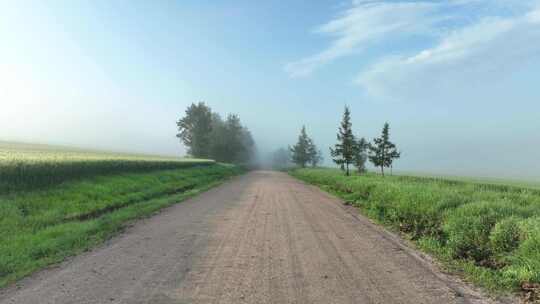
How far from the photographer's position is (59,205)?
1300 cm

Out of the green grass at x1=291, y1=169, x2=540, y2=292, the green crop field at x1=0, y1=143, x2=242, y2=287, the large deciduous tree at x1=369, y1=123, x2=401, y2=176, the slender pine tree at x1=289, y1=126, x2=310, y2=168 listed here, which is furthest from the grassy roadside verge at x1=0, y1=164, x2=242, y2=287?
the slender pine tree at x1=289, y1=126, x2=310, y2=168

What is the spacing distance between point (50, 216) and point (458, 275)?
1322 centimetres

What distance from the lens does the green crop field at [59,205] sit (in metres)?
7.66

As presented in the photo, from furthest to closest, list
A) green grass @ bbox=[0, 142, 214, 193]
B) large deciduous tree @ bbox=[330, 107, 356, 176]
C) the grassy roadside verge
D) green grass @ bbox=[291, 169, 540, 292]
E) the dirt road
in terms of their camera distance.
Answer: large deciduous tree @ bbox=[330, 107, 356, 176], green grass @ bbox=[0, 142, 214, 193], the grassy roadside verge, green grass @ bbox=[291, 169, 540, 292], the dirt road

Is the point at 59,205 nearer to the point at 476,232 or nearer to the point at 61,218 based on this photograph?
the point at 61,218

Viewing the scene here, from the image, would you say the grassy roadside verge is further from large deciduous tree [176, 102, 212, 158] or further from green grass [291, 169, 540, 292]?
large deciduous tree [176, 102, 212, 158]

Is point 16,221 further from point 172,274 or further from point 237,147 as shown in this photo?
point 237,147

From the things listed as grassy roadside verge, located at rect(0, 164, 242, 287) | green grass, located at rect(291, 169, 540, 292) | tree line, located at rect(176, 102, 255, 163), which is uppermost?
tree line, located at rect(176, 102, 255, 163)

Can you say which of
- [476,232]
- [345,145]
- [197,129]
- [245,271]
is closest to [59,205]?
[245,271]

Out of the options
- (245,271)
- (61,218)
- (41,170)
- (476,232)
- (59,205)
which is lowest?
(61,218)

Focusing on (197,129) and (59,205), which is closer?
(59,205)

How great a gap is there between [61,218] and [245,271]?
9.55 metres

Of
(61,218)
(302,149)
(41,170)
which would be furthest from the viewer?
(302,149)

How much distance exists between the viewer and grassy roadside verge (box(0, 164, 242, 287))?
7.27m
